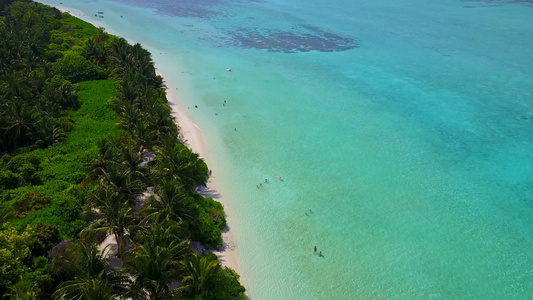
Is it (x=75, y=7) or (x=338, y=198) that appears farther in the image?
(x=75, y=7)

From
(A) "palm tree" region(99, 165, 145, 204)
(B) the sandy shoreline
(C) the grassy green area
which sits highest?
(A) "palm tree" region(99, 165, 145, 204)

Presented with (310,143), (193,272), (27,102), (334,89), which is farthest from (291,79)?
(193,272)

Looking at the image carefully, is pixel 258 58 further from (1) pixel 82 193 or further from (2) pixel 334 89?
Result: (1) pixel 82 193

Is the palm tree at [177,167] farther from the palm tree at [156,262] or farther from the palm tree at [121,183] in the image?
the palm tree at [156,262]

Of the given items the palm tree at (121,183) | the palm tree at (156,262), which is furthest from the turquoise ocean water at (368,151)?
the palm tree at (121,183)

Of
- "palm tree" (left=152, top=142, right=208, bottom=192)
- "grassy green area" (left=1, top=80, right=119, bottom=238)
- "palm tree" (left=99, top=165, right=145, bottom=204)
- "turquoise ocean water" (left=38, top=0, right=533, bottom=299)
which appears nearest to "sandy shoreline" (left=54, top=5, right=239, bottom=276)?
"turquoise ocean water" (left=38, top=0, right=533, bottom=299)

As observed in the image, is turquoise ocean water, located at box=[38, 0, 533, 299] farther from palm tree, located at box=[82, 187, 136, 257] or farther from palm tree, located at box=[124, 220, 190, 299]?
palm tree, located at box=[82, 187, 136, 257]
